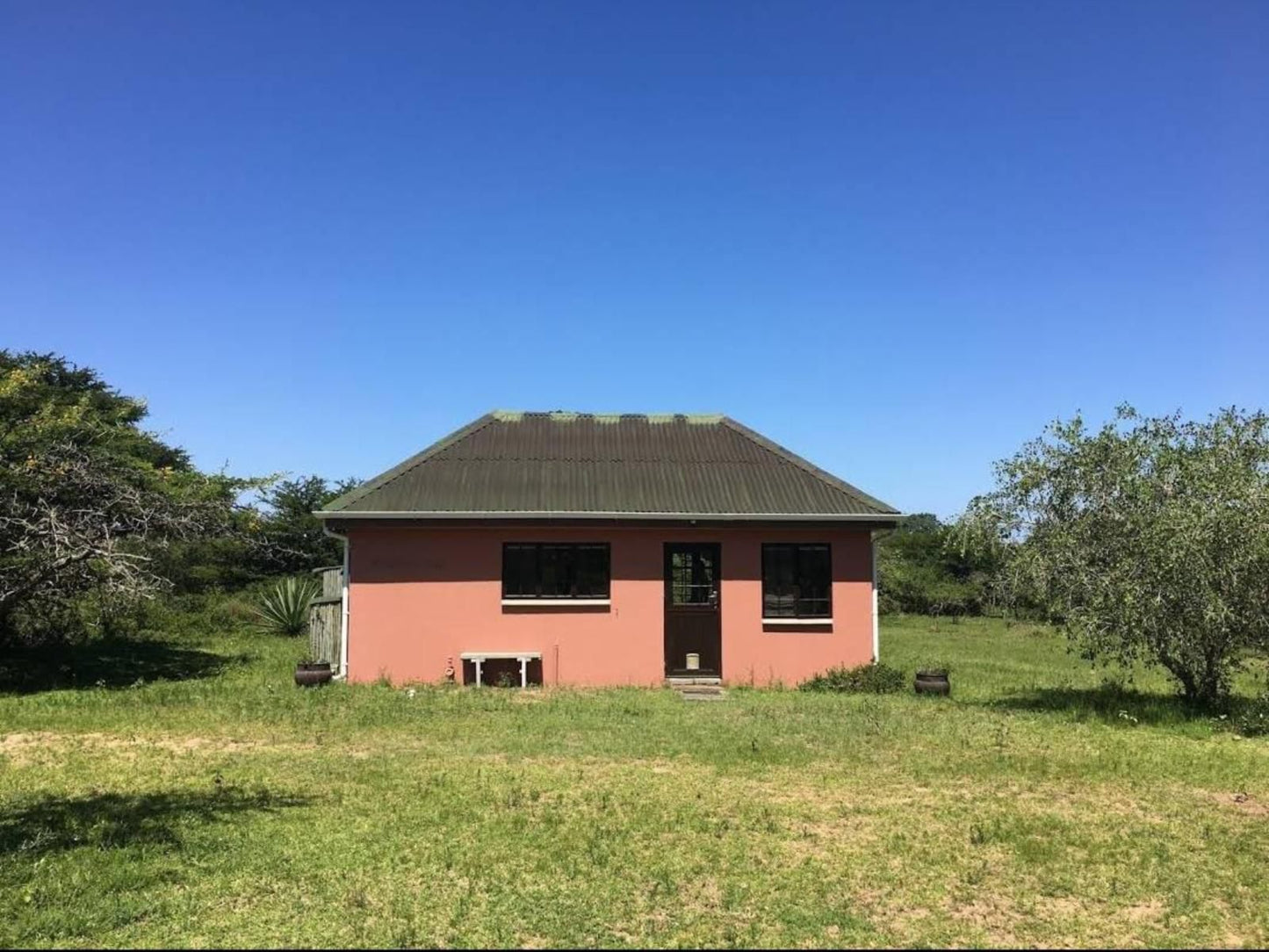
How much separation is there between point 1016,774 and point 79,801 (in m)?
7.71

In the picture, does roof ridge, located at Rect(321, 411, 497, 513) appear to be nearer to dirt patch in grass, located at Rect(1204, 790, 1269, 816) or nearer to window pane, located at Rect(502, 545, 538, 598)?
window pane, located at Rect(502, 545, 538, 598)

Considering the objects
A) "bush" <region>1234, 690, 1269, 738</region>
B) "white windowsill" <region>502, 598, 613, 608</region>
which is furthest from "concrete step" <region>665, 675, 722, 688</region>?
"bush" <region>1234, 690, 1269, 738</region>

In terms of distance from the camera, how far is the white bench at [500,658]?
14930mm

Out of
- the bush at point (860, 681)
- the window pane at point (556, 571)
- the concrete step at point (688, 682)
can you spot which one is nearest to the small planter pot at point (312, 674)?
the window pane at point (556, 571)

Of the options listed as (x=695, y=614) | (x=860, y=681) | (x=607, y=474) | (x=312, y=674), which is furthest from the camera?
(x=607, y=474)

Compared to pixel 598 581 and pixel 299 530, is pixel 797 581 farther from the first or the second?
pixel 299 530

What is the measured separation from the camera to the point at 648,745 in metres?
9.95

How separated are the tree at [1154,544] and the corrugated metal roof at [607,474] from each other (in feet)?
11.6

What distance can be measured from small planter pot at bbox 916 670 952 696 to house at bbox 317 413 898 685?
1508 millimetres

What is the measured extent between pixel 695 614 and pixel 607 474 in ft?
9.34

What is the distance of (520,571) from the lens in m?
15.5

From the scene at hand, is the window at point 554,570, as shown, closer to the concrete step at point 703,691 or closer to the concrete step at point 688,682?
the concrete step at point 688,682

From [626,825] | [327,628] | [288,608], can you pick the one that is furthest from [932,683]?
[288,608]

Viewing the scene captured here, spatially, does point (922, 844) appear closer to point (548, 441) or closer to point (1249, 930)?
point (1249, 930)
